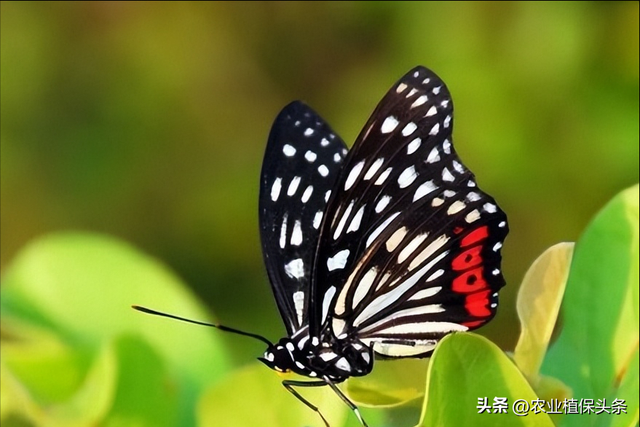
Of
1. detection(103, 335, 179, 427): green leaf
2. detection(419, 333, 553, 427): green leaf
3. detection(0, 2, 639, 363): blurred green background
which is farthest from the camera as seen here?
detection(0, 2, 639, 363): blurred green background

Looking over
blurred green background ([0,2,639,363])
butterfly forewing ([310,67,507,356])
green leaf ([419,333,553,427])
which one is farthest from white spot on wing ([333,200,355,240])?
blurred green background ([0,2,639,363])

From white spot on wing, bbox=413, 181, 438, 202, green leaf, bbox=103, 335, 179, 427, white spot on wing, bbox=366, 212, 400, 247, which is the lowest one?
green leaf, bbox=103, 335, 179, 427

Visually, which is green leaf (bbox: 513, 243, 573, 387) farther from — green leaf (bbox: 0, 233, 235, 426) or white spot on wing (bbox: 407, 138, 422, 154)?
green leaf (bbox: 0, 233, 235, 426)

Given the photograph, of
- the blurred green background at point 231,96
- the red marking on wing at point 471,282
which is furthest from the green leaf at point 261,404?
the blurred green background at point 231,96

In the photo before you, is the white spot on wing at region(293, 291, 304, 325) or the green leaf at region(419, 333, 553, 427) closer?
the green leaf at region(419, 333, 553, 427)

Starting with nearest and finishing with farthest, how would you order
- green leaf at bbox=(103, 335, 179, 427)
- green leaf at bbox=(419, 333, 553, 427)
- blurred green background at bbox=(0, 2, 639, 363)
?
green leaf at bbox=(419, 333, 553, 427) < green leaf at bbox=(103, 335, 179, 427) < blurred green background at bbox=(0, 2, 639, 363)

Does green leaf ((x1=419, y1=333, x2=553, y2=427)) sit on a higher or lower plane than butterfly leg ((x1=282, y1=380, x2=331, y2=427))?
higher

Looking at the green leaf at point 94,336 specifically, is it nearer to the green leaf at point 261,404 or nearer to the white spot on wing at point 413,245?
the green leaf at point 261,404

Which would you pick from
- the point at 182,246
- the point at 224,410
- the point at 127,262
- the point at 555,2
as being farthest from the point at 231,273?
the point at 555,2
